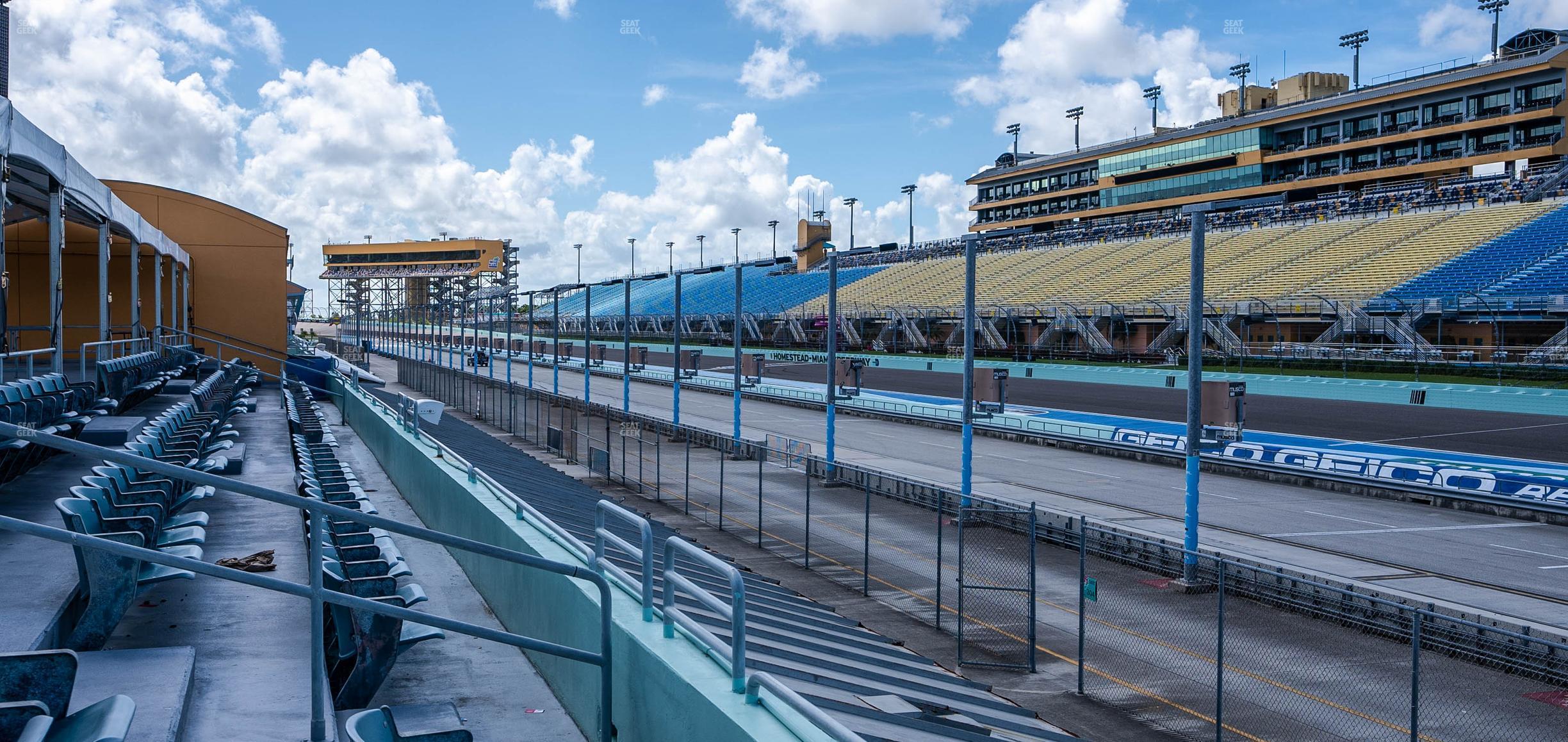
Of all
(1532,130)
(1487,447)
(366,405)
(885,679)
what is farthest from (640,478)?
(1532,130)

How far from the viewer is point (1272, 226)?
79.6 meters

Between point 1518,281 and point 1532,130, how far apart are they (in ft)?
109

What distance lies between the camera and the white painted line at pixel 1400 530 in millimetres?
23688

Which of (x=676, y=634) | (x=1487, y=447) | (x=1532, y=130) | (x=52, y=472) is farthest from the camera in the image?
(x=1532, y=130)

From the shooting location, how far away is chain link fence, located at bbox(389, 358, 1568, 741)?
42.2 feet

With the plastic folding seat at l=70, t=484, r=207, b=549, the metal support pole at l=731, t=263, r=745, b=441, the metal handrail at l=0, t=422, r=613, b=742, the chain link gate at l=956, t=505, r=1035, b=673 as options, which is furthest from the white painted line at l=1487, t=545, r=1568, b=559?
the plastic folding seat at l=70, t=484, r=207, b=549

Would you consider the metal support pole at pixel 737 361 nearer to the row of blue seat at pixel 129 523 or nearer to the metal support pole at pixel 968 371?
the metal support pole at pixel 968 371

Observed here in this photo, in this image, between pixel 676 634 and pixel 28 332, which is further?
pixel 28 332

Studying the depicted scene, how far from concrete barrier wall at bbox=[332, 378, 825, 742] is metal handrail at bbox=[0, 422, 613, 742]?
190 mm

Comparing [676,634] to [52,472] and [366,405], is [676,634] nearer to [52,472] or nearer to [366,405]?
[52,472]

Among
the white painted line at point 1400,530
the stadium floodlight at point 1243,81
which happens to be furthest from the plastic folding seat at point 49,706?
the stadium floodlight at point 1243,81

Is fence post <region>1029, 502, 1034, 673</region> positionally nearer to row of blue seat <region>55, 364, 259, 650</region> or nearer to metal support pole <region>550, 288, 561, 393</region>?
row of blue seat <region>55, 364, 259, 650</region>

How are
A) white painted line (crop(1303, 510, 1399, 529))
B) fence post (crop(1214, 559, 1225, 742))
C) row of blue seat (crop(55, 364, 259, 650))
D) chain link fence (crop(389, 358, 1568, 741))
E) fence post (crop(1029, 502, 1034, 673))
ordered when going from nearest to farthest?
row of blue seat (crop(55, 364, 259, 650)) < fence post (crop(1214, 559, 1225, 742)) < chain link fence (crop(389, 358, 1568, 741)) < fence post (crop(1029, 502, 1034, 673)) < white painted line (crop(1303, 510, 1399, 529))

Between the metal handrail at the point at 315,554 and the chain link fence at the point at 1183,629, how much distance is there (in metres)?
7.84
